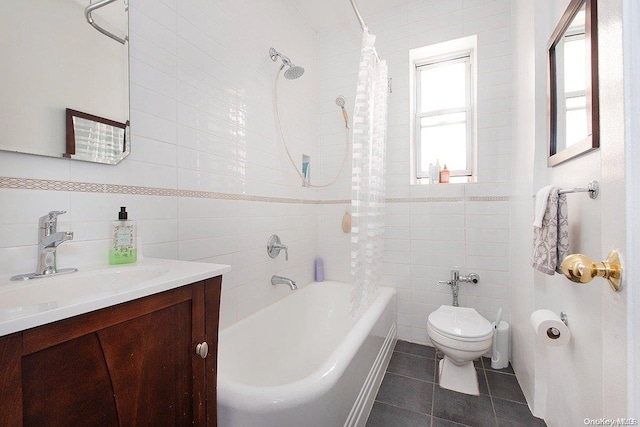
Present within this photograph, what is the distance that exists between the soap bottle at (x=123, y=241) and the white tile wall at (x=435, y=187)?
65.5 inches

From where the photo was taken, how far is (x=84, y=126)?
0.91 meters

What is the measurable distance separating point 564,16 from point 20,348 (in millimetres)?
2004

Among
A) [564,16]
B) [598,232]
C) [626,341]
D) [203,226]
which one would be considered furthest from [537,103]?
[203,226]

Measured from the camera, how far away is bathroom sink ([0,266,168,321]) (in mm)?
500

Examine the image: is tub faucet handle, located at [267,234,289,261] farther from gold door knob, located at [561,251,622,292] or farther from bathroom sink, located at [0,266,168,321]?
gold door knob, located at [561,251,622,292]

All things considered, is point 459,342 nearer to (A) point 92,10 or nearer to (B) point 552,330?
(B) point 552,330

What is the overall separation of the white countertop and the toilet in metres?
1.37

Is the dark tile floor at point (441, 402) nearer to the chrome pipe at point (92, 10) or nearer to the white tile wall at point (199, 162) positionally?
the white tile wall at point (199, 162)

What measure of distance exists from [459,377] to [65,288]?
2.01 metres

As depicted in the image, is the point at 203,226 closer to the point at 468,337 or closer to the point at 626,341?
the point at 626,341

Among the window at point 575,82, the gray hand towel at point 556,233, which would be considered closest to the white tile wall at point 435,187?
the window at point 575,82

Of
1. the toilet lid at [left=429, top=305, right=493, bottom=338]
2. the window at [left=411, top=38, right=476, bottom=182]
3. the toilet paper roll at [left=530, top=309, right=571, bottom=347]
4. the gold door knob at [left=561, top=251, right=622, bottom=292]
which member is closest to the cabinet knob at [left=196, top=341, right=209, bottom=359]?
the gold door knob at [left=561, top=251, right=622, bottom=292]

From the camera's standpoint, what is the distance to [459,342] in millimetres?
1519

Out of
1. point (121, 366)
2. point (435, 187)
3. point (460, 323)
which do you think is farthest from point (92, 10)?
point (460, 323)
